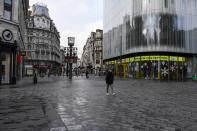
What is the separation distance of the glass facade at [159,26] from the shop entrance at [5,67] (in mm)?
23359

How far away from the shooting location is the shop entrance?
17859 mm

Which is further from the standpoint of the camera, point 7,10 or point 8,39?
point 7,10

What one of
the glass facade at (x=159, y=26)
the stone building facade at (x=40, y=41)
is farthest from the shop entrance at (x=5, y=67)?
the stone building facade at (x=40, y=41)

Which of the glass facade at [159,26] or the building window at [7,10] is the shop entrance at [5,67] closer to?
the building window at [7,10]

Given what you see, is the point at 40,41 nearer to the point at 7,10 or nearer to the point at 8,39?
the point at 7,10

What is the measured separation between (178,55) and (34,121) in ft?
112

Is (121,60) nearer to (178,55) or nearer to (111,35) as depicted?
(111,35)

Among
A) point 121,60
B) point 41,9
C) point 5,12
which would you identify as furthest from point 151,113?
point 41,9

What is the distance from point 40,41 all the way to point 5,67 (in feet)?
177

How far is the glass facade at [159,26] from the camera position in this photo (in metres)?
31.9

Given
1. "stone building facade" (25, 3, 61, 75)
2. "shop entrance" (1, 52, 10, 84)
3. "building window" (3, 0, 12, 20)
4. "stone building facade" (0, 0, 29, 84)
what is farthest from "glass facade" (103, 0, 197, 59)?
"stone building facade" (25, 3, 61, 75)

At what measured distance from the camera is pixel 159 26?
104 feet

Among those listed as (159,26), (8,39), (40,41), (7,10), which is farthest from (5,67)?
(40,41)

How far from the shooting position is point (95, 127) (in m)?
4.36
